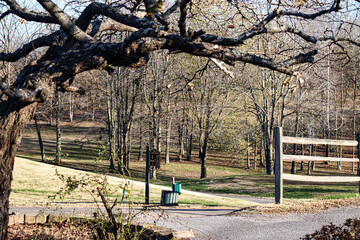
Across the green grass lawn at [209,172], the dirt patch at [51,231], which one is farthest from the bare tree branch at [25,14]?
the dirt patch at [51,231]

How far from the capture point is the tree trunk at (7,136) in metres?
4.32

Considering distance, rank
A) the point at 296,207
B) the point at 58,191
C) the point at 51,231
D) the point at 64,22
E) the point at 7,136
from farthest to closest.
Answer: the point at 58,191 < the point at 296,207 < the point at 51,231 < the point at 64,22 < the point at 7,136

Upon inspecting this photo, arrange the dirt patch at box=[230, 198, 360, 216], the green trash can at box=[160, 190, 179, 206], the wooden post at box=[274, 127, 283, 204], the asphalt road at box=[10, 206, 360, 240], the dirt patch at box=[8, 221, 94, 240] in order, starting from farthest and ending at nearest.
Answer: the green trash can at box=[160, 190, 179, 206] → the wooden post at box=[274, 127, 283, 204] → the dirt patch at box=[230, 198, 360, 216] → the asphalt road at box=[10, 206, 360, 240] → the dirt patch at box=[8, 221, 94, 240]

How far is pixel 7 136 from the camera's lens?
14.2 feet

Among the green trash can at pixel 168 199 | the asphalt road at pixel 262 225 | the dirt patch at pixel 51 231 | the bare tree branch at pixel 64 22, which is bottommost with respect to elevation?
the green trash can at pixel 168 199

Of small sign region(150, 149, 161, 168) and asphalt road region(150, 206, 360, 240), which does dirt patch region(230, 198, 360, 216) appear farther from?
small sign region(150, 149, 161, 168)

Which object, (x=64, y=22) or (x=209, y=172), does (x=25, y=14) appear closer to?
(x=64, y=22)

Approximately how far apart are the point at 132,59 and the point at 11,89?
1.55m

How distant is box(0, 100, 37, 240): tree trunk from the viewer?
14.2 ft

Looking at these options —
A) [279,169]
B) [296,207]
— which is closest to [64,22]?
[279,169]

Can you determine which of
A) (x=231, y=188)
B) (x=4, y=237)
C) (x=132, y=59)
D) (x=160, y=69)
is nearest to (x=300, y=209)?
(x=132, y=59)

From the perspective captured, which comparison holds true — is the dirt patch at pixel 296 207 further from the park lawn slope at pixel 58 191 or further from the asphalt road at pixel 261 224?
the park lawn slope at pixel 58 191

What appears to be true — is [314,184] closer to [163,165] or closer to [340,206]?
[340,206]

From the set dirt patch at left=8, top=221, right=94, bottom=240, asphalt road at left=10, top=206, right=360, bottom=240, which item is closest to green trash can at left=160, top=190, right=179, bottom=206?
asphalt road at left=10, top=206, right=360, bottom=240
